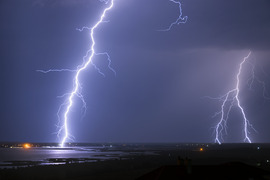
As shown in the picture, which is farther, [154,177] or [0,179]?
[0,179]

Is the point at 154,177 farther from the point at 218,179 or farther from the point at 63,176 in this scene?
the point at 63,176

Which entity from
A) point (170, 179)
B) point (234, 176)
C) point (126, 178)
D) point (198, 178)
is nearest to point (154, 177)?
point (170, 179)

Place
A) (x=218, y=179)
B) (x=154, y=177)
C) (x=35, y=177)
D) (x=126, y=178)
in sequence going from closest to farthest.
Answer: (x=218, y=179)
(x=154, y=177)
(x=126, y=178)
(x=35, y=177)

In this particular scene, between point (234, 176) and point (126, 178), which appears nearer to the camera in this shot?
point (234, 176)

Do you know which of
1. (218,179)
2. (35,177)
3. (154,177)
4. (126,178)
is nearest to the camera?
(218,179)

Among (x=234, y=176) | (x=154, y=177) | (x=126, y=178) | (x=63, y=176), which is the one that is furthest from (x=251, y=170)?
(x=63, y=176)

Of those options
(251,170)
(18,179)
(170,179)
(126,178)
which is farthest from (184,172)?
(18,179)

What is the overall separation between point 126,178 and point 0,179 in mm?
9959

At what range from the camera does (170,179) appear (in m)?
14.0

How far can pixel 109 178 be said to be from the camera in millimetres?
28250

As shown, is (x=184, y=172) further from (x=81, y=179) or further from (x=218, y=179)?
(x=81, y=179)

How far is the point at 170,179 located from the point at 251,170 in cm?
361

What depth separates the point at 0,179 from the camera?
2853cm

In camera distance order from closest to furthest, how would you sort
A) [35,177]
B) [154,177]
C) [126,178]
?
[154,177] < [126,178] < [35,177]
